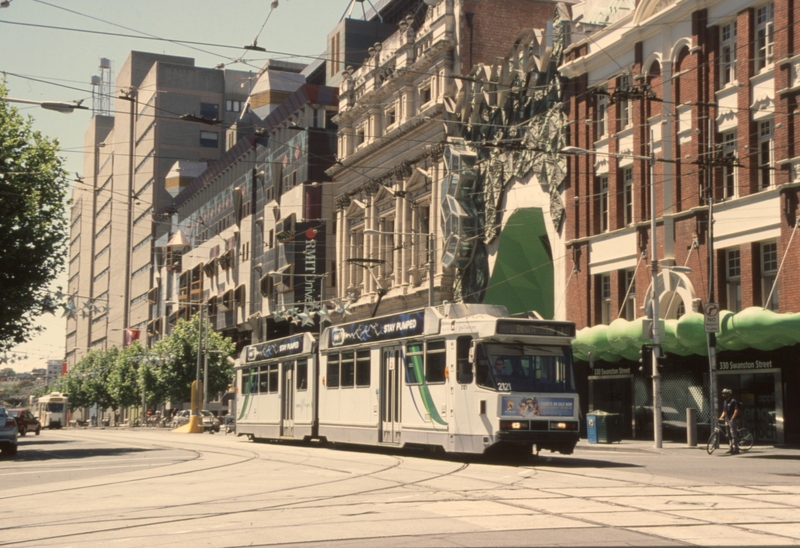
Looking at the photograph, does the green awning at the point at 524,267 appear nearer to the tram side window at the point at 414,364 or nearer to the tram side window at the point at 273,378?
the tram side window at the point at 273,378

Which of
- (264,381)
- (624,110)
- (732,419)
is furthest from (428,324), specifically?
(624,110)

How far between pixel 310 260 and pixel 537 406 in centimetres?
5408

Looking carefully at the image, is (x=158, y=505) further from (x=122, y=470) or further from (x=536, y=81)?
(x=536, y=81)

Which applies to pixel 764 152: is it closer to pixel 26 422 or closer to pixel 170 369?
pixel 26 422

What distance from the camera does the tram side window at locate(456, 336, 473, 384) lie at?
2286 centimetres

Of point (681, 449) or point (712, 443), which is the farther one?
point (681, 449)

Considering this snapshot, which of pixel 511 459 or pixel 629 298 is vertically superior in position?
pixel 629 298

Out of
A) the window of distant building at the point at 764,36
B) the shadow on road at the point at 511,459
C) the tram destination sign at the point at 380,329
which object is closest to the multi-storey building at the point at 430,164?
the window of distant building at the point at 764,36

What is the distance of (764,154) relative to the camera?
33719 millimetres

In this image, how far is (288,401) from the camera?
3475 centimetres

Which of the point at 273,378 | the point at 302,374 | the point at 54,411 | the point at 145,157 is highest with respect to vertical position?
the point at 145,157

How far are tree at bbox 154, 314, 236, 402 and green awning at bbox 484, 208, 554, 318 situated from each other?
39719 millimetres

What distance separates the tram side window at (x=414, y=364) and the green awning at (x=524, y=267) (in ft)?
73.1

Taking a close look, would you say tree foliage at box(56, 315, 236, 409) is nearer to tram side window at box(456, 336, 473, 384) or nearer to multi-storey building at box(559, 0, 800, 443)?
multi-storey building at box(559, 0, 800, 443)
